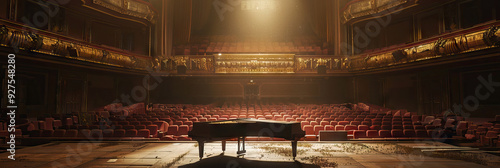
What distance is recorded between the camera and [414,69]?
522 inches

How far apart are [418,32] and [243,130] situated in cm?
1396

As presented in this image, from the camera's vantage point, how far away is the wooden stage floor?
156 inches

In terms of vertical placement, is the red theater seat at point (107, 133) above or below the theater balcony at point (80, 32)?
below

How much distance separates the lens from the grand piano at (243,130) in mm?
4027

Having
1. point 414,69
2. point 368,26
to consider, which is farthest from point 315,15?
point 414,69

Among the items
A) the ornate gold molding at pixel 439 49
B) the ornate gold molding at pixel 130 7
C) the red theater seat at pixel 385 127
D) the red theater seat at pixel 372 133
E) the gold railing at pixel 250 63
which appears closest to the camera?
the red theater seat at pixel 372 133

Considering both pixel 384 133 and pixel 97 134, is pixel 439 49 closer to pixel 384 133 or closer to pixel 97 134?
pixel 384 133

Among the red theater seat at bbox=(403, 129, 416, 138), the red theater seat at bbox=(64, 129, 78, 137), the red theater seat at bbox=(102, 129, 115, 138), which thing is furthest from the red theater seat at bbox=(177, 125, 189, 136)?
the red theater seat at bbox=(403, 129, 416, 138)

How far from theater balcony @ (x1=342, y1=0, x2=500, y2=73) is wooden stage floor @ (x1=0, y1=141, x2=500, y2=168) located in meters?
6.77

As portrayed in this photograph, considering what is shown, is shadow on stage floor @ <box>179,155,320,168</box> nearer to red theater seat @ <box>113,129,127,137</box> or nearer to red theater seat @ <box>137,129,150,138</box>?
red theater seat @ <box>137,129,150,138</box>

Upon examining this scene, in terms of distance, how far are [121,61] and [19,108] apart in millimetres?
4659

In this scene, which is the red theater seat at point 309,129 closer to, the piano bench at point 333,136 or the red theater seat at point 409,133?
the piano bench at point 333,136

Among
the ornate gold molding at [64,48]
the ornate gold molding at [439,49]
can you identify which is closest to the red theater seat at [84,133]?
the ornate gold molding at [64,48]

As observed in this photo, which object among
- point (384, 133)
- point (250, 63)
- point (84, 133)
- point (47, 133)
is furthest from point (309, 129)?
point (250, 63)
